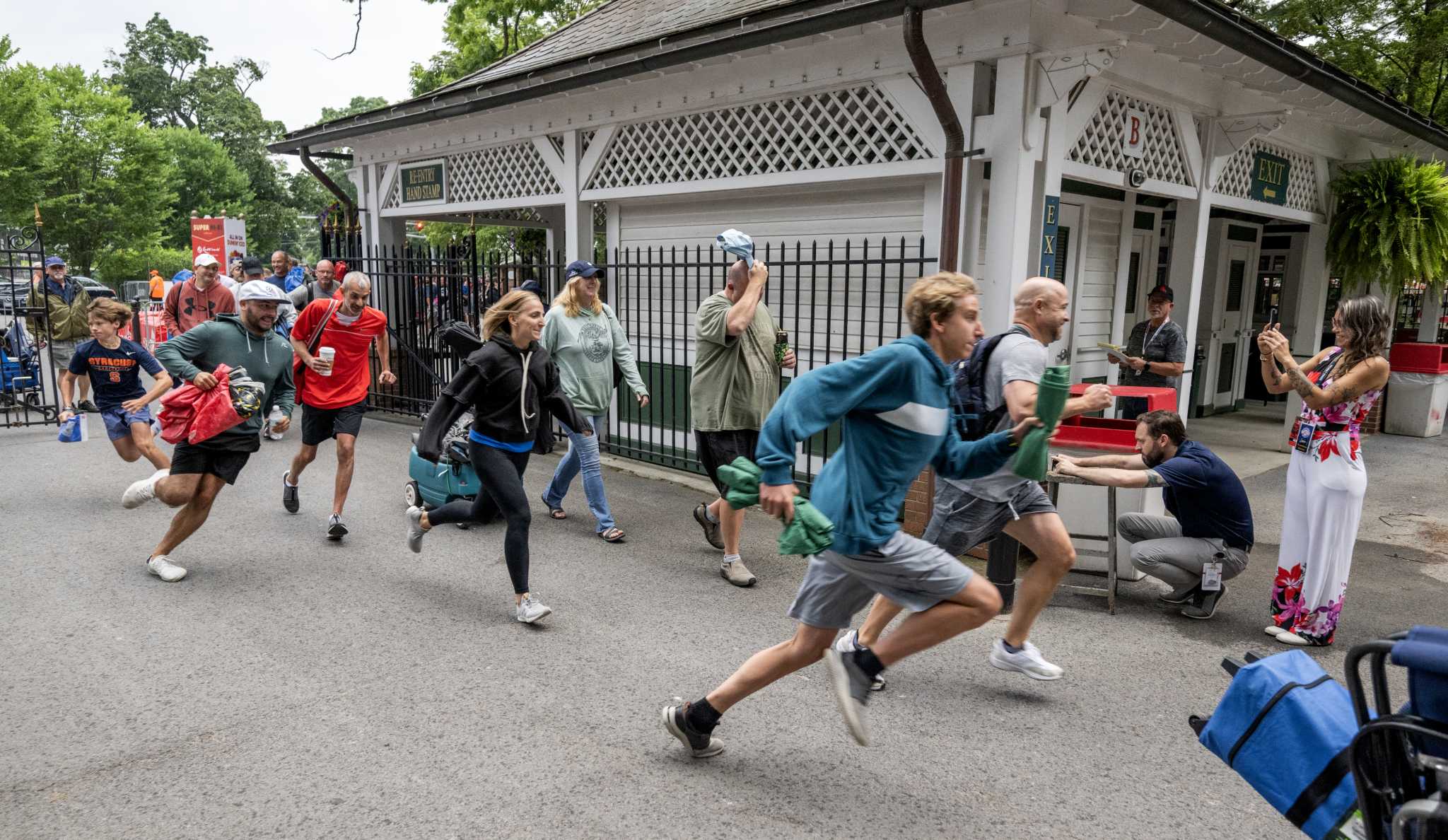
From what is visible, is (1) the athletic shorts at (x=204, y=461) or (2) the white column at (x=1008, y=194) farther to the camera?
(2) the white column at (x=1008, y=194)

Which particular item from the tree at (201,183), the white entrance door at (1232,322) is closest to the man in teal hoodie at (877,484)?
the white entrance door at (1232,322)

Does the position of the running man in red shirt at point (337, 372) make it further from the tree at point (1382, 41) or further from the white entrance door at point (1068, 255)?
the tree at point (1382, 41)

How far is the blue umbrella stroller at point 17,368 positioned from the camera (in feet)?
36.6

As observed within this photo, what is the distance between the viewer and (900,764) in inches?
135

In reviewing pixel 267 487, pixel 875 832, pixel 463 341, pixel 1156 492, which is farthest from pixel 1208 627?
pixel 267 487

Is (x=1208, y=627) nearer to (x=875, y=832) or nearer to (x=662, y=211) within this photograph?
(x=875, y=832)

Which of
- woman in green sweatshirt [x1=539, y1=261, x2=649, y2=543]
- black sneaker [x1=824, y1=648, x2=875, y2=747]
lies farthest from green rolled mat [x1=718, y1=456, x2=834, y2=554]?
woman in green sweatshirt [x1=539, y1=261, x2=649, y2=543]

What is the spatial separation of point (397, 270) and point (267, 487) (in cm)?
427

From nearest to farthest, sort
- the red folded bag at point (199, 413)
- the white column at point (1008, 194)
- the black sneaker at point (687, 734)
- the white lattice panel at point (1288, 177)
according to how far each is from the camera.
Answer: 1. the black sneaker at point (687, 734)
2. the red folded bag at point (199, 413)
3. the white column at point (1008, 194)
4. the white lattice panel at point (1288, 177)

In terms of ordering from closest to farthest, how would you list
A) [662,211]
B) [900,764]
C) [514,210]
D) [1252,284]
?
[900,764] → [662,211] → [1252,284] → [514,210]

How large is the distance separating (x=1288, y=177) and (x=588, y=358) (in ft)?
25.4

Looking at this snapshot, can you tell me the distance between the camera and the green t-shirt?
549 cm

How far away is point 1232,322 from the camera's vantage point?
12680mm

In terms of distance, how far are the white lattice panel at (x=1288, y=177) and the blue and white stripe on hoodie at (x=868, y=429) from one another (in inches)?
260
